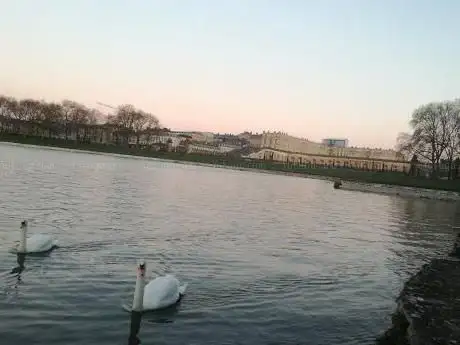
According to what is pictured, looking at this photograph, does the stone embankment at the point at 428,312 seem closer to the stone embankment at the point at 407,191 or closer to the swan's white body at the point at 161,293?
the swan's white body at the point at 161,293

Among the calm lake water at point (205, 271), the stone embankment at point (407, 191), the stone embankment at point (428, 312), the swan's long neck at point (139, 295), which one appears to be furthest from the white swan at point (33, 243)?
the stone embankment at point (407, 191)

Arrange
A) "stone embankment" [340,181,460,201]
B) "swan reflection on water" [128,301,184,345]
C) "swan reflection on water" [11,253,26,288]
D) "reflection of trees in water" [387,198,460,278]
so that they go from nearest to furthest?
"swan reflection on water" [128,301,184,345] < "swan reflection on water" [11,253,26,288] < "reflection of trees in water" [387,198,460,278] < "stone embankment" [340,181,460,201]

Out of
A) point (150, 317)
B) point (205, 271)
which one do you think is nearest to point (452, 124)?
point (205, 271)

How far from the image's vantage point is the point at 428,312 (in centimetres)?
1238

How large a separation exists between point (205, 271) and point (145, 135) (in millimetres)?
166418

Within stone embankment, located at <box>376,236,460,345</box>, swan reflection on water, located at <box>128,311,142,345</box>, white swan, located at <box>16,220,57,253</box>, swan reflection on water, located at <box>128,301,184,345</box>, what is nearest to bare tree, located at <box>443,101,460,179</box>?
stone embankment, located at <box>376,236,460,345</box>

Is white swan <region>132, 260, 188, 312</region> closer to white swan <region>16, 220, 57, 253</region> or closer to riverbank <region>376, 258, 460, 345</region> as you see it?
riverbank <region>376, 258, 460, 345</region>

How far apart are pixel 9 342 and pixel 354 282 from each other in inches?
A: 410

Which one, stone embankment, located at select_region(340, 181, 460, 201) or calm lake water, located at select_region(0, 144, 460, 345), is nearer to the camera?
calm lake water, located at select_region(0, 144, 460, 345)

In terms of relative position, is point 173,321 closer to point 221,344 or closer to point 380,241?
point 221,344

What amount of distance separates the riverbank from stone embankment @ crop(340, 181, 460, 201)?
197ft

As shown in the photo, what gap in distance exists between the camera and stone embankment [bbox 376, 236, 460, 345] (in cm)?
1089

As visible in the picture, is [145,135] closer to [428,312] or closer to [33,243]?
[33,243]

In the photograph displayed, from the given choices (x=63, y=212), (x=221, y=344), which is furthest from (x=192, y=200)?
(x=221, y=344)
